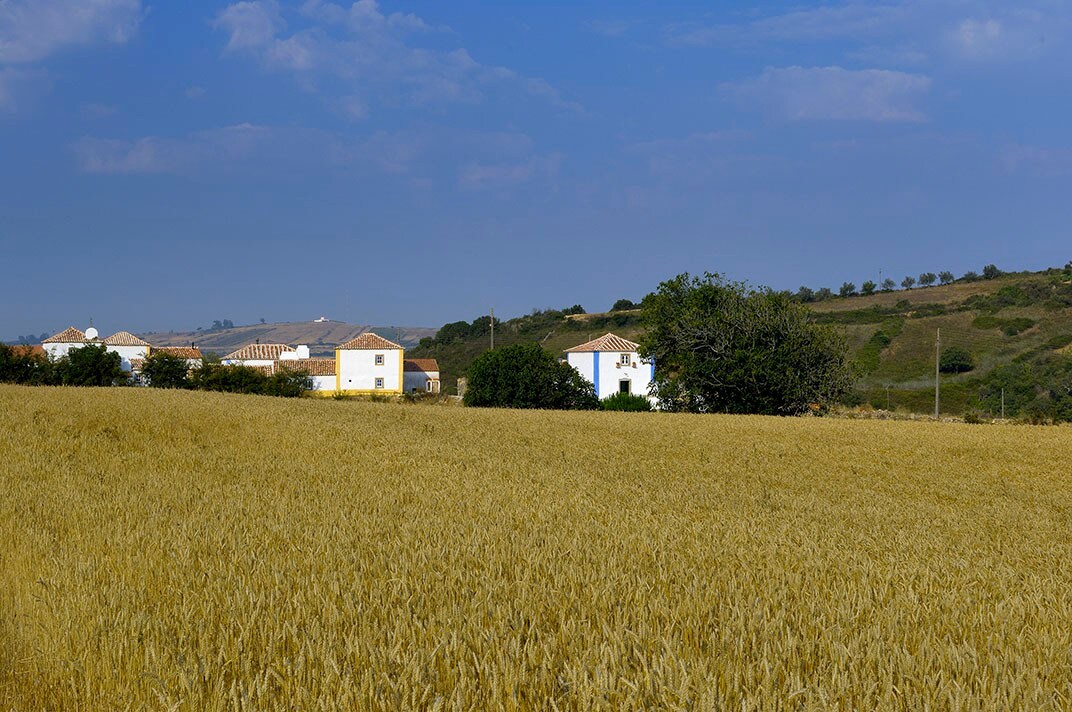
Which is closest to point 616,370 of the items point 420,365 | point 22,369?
point 420,365

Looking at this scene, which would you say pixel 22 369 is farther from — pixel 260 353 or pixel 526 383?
pixel 260 353

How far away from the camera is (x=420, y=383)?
85.0 m

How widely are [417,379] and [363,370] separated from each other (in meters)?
6.55

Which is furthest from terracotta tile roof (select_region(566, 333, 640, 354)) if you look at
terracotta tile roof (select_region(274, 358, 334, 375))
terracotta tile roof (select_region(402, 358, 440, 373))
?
terracotta tile roof (select_region(274, 358, 334, 375))

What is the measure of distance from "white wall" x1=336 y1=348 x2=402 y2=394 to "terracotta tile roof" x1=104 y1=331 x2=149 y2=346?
26615 millimetres

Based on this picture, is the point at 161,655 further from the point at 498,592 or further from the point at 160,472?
the point at 160,472

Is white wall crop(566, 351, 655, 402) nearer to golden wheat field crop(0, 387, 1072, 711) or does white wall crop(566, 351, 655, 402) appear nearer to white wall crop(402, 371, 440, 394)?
white wall crop(402, 371, 440, 394)

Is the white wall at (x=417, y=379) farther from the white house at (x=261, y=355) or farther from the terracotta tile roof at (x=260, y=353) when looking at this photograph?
the terracotta tile roof at (x=260, y=353)

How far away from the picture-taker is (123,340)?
91125 mm

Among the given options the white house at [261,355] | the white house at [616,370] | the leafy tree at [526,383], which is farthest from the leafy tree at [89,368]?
the white house at [261,355]

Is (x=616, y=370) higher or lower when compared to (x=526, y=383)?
higher

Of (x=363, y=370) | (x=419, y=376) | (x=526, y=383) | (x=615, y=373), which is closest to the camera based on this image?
(x=526, y=383)

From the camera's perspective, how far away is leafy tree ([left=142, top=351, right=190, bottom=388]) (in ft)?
171

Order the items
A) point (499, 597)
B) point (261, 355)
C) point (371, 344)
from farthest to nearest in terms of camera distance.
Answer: point (261, 355)
point (371, 344)
point (499, 597)
